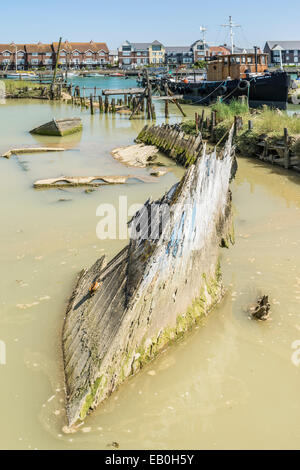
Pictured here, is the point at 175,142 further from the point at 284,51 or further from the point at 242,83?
the point at 284,51

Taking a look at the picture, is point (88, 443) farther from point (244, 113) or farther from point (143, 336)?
point (244, 113)

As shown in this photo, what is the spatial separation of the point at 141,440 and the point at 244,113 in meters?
18.1

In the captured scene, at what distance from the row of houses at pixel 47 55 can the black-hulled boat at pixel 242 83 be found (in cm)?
8856

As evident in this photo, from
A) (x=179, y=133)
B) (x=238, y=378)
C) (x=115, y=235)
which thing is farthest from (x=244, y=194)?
(x=238, y=378)

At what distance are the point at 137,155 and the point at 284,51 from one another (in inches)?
4162

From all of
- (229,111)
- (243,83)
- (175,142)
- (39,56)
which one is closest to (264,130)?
(175,142)

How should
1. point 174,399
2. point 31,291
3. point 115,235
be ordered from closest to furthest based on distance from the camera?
point 174,399 < point 31,291 < point 115,235

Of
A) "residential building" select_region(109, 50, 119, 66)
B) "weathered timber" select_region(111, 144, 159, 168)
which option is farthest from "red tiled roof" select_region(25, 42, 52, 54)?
"weathered timber" select_region(111, 144, 159, 168)

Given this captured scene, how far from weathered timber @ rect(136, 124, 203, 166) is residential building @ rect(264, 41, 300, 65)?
94.1 meters

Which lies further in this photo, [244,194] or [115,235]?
[244,194]

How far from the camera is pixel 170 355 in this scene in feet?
17.1

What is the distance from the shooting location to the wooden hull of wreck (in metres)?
4.44

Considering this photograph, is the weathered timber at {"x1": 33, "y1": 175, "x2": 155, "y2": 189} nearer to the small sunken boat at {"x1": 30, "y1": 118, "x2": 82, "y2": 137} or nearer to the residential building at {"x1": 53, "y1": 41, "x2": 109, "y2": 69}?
the small sunken boat at {"x1": 30, "y1": 118, "x2": 82, "y2": 137}
